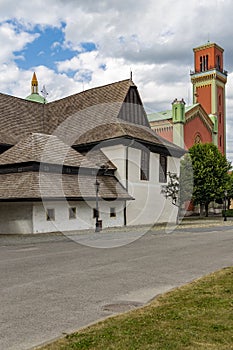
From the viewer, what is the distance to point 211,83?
249 feet

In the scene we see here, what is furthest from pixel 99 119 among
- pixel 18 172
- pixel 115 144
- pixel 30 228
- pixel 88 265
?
pixel 88 265

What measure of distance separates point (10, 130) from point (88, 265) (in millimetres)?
26204

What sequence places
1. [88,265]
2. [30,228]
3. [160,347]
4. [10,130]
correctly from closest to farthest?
[160,347] → [88,265] → [30,228] → [10,130]

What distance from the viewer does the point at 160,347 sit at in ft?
17.1

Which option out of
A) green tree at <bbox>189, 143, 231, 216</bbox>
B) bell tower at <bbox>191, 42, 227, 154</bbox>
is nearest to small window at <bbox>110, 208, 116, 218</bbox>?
green tree at <bbox>189, 143, 231, 216</bbox>

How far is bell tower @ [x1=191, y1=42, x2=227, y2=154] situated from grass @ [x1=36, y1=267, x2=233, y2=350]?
2692 inches

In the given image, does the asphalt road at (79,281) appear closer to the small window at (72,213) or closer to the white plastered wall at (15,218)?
the white plastered wall at (15,218)

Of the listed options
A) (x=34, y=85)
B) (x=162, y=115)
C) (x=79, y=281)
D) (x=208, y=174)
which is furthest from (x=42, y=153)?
(x=34, y=85)

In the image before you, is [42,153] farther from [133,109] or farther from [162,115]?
[162,115]

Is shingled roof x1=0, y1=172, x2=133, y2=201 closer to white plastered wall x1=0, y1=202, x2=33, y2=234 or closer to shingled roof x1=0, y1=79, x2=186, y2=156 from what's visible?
white plastered wall x1=0, y1=202, x2=33, y2=234

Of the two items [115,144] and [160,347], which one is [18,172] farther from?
[160,347]

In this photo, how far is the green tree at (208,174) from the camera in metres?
54.8

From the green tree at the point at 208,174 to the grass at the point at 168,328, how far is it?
47.4 metres

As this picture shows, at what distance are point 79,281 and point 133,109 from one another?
33300 millimetres
